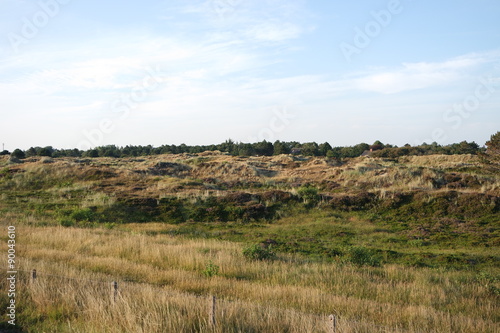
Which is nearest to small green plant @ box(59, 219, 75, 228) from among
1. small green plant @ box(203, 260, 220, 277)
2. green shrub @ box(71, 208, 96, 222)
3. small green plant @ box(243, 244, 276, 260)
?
green shrub @ box(71, 208, 96, 222)

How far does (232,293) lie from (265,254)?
437 cm

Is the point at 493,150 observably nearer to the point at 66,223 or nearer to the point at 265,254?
the point at 265,254

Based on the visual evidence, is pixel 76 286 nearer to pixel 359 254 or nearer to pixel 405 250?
pixel 359 254

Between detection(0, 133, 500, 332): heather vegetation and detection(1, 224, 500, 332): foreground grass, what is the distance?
4cm

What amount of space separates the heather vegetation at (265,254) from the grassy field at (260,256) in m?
0.06

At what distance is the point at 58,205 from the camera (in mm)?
28656

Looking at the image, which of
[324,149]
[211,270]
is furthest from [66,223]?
[324,149]

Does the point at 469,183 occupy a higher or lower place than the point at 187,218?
higher

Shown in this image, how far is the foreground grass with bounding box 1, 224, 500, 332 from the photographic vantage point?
705 centimetres

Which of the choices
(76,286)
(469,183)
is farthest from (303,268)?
(469,183)

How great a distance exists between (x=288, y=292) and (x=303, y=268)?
270 centimetres

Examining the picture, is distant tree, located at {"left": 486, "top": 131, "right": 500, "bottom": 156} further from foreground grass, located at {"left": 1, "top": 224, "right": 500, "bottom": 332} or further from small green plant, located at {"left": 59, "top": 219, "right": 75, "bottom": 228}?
small green plant, located at {"left": 59, "top": 219, "right": 75, "bottom": 228}

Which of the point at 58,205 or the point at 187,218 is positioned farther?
the point at 58,205

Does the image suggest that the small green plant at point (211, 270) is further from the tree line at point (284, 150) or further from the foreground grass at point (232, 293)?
the tree line at point (284, 150)
